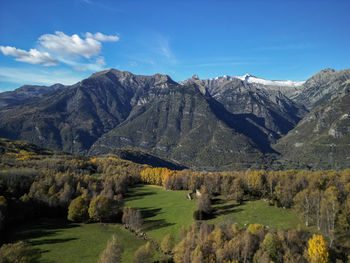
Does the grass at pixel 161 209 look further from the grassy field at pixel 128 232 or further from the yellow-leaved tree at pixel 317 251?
the yellow-leaved tree at pixel 317 251

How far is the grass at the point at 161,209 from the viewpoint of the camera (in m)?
79.7

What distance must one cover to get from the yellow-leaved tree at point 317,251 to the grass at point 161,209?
127ft

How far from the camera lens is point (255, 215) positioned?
78500 mm

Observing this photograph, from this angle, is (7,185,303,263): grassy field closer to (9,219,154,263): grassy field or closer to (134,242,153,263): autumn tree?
(9,219,154,263): grassy field

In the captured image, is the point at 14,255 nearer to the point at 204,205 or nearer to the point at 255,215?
the point at 204,205

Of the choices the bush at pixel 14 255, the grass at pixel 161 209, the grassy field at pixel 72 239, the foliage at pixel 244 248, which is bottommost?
the grassy field at pixel 72 239

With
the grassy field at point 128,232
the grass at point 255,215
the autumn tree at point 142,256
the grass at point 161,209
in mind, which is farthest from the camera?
the grass at point 161,209

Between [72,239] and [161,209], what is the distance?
38.4m

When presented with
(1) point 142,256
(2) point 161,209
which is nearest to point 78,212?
(2) point 161,209

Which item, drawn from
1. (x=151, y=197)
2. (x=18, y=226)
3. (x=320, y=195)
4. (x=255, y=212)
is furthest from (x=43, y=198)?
(x=320, y=195)

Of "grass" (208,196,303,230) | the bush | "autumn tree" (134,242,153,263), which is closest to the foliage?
"autumn tree" (134,242,153,263)

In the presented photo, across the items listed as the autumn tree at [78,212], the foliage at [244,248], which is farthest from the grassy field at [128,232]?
the foliage at [244,248]

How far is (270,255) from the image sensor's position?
5206cm

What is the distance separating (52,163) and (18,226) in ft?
336
